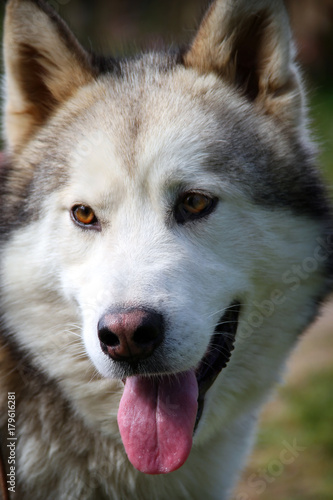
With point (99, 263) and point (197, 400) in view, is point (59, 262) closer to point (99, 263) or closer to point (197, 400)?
point (99, 263)

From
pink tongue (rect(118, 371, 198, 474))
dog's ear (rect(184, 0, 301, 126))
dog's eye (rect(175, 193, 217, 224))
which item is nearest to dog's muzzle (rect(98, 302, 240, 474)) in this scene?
pink tongue (rect(118, 371, 198, 474))

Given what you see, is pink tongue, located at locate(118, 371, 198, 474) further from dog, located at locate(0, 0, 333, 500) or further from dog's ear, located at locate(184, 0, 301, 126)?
dog's ear, located at locate(184, 0, 301, 126)

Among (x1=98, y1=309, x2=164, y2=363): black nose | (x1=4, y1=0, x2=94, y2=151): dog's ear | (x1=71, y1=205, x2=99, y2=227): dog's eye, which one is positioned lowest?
(x1=98, y1=309, x2=164, y2=363): black nose

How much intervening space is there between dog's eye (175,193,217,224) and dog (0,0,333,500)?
1 centimetres

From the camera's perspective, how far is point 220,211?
2.58m

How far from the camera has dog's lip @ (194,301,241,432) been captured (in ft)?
8.43

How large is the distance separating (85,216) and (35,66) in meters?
0.85

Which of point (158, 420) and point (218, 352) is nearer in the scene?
point (158, 420)

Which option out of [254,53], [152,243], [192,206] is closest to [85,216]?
[152,243]

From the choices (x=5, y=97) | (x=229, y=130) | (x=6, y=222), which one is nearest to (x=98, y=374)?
(x=6, y=222)

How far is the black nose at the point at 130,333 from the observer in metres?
2.16

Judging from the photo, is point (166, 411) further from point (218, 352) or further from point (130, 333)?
point (130, 333)

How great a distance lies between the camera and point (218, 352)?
2600mm

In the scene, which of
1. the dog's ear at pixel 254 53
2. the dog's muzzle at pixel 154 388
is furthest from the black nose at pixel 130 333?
the dog's ear at pixel 254 53
